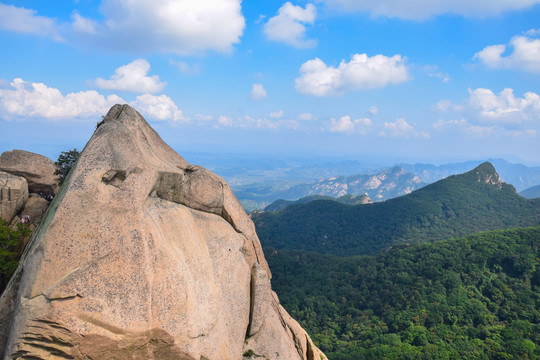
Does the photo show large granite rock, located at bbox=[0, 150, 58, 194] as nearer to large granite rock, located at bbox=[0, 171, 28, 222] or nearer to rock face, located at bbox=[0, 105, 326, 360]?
large granite rock, located at bbox=[0, 171, 28, 222]

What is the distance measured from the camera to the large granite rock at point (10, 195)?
62.2 ft

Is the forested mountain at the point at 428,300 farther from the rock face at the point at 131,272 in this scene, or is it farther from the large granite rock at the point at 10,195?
the large granite rock at the point at 10,195

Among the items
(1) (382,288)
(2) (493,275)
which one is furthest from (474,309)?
(1) (382,288)

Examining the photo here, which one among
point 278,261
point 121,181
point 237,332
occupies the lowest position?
point 278,261

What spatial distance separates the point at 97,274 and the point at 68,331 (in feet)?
6.63

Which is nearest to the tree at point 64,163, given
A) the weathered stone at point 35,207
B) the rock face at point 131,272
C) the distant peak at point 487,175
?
the weathered stone at point 35,207

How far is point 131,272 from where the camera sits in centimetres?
1178

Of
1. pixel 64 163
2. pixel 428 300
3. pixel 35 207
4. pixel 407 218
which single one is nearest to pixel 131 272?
pixel 35 207

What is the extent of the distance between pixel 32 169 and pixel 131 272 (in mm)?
16628

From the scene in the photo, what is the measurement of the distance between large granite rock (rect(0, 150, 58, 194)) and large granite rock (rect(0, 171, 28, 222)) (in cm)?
138

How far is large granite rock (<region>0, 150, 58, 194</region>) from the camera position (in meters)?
21.5

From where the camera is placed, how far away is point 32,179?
22.2 m

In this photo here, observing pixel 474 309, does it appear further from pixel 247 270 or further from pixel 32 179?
pixel 32 179

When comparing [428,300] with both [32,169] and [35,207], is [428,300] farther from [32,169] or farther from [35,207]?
[32,169]
